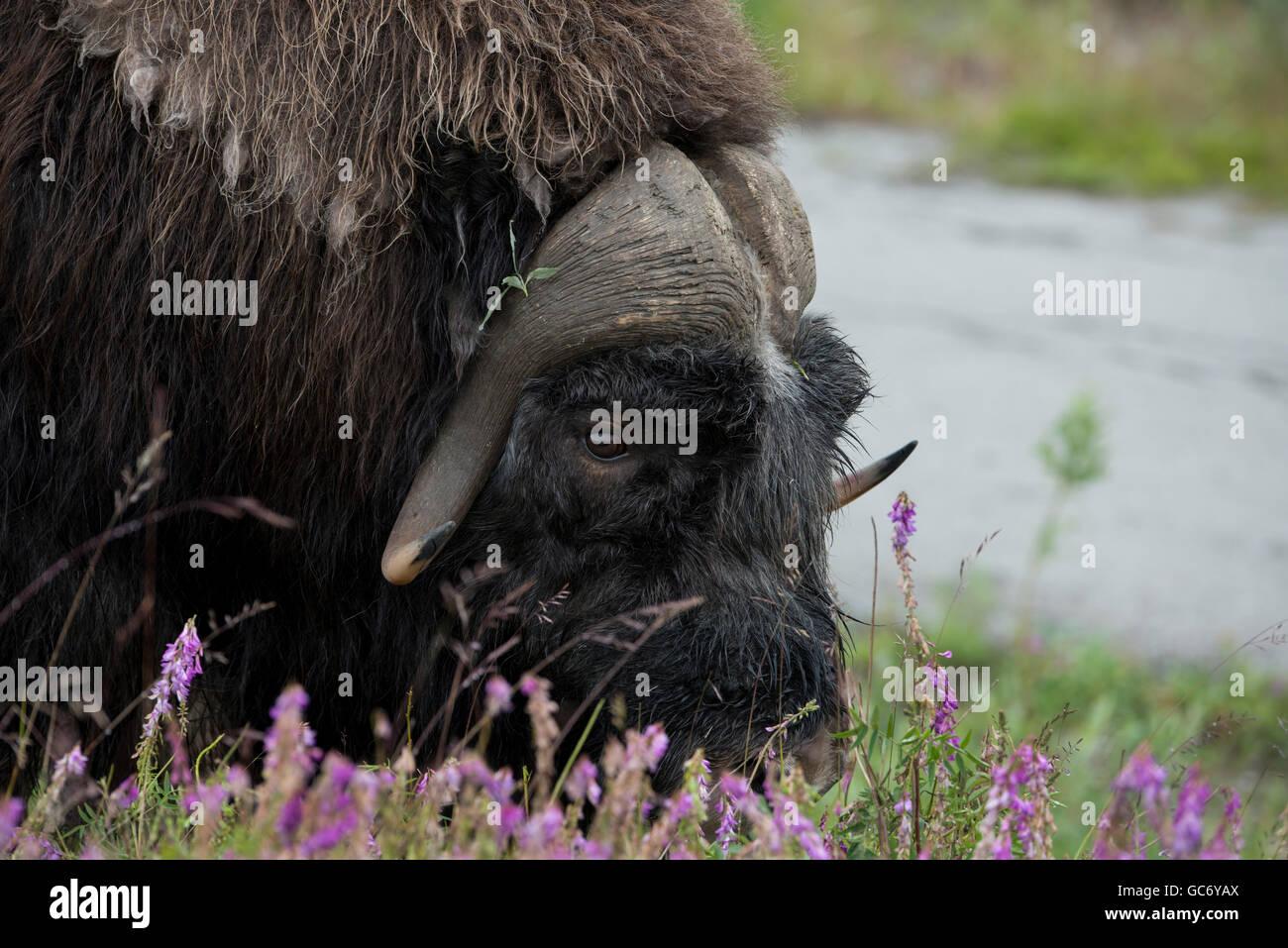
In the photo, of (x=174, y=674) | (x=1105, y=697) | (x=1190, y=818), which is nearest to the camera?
(x=1190, y=818)

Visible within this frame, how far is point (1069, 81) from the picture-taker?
12344 millimetres

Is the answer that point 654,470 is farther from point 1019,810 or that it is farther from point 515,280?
point 1019,810

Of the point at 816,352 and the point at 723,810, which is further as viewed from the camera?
the point at 816,352

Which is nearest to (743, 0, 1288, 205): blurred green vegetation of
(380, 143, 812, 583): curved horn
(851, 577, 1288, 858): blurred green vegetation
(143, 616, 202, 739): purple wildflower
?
(851, 577, 1288, 858): blurred green vegetation

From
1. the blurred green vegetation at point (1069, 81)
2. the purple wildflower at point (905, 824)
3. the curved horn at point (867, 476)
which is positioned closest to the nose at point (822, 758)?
the purple wildflower at point (905, 824)

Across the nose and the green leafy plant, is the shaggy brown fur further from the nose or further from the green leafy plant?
the nose

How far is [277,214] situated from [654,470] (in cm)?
85

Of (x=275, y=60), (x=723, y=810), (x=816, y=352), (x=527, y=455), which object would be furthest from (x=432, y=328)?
(x=723, y=810)

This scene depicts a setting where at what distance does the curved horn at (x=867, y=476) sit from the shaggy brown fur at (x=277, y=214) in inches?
34.5

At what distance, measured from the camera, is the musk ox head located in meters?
2.75

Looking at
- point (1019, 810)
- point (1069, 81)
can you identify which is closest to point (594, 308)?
point (1019, 810)

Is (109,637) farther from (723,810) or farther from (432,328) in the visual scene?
(723,810)

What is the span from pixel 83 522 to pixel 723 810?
4.62 feet

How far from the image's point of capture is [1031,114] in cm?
1181
